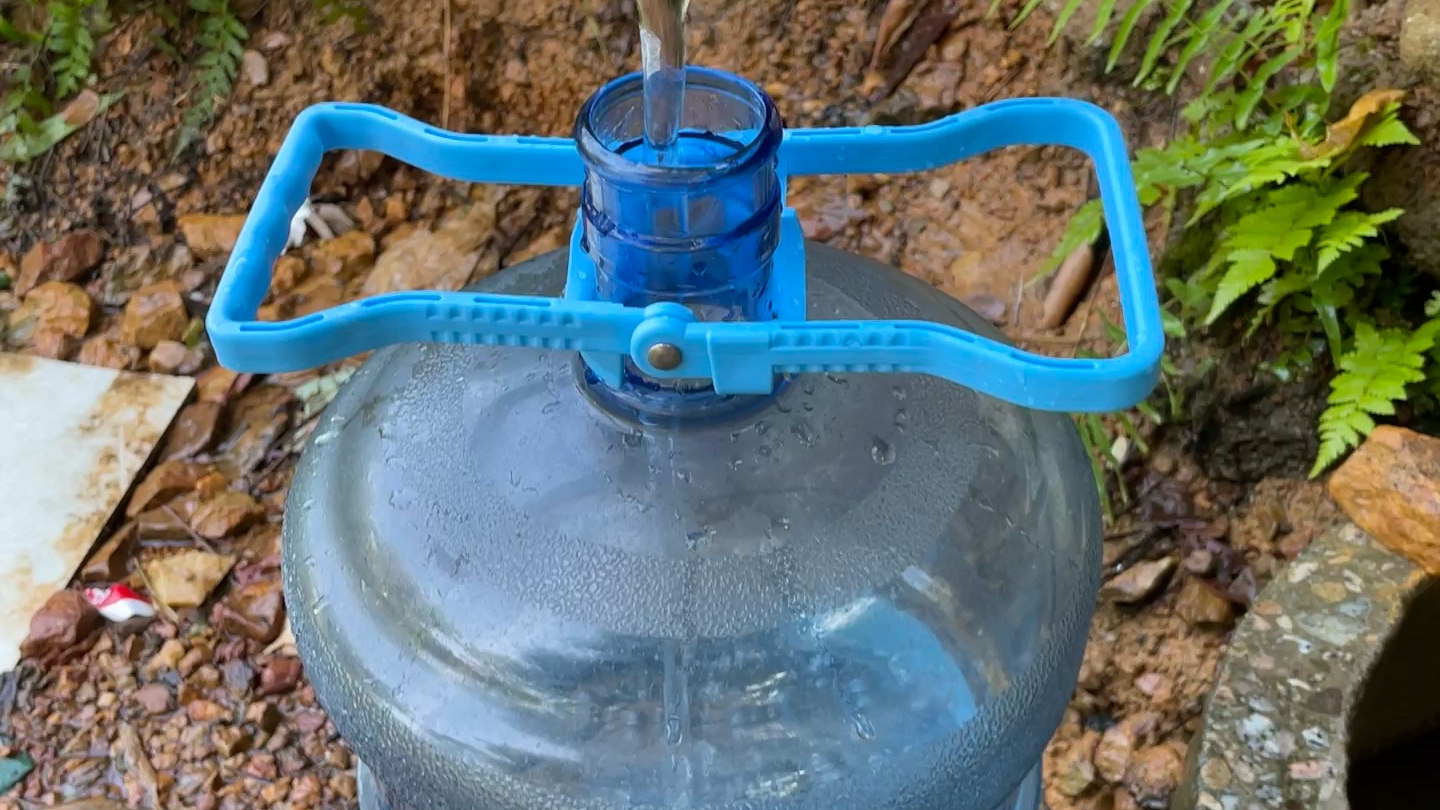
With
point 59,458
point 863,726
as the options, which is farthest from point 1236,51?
point 59,458

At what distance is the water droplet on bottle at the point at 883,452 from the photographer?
0.98 meters

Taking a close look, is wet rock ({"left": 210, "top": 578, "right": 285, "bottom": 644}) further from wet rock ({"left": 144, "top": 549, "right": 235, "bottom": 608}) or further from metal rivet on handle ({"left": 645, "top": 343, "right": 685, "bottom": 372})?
metal rivet on handle ({"left": 645, "top": 343, "right": 685, "bottom": 372})

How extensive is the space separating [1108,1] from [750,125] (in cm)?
118

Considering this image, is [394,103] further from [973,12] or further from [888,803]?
[888,803]

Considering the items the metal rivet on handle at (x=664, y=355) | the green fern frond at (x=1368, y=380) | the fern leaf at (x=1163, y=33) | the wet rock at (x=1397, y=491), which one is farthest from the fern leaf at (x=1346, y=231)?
the metal rivet on handle at (x=664, y=355)

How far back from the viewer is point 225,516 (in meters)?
2.17

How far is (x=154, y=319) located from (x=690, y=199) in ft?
6.38

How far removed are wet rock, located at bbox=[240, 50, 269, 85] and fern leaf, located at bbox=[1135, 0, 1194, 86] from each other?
1.68 m

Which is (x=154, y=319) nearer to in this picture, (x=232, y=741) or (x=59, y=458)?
(x=59, y=458)

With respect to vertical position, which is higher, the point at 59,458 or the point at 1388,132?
the point at 1388,132

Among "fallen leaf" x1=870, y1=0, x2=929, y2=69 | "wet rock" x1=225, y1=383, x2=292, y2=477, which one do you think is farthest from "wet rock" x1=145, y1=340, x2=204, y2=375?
"fallen leaf" x1=870, y1=0, x2=929, y2=69

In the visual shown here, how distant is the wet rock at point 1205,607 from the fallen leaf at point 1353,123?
59cm

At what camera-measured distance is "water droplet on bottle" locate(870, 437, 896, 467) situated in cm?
98

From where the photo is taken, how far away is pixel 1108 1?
6.08 ft
